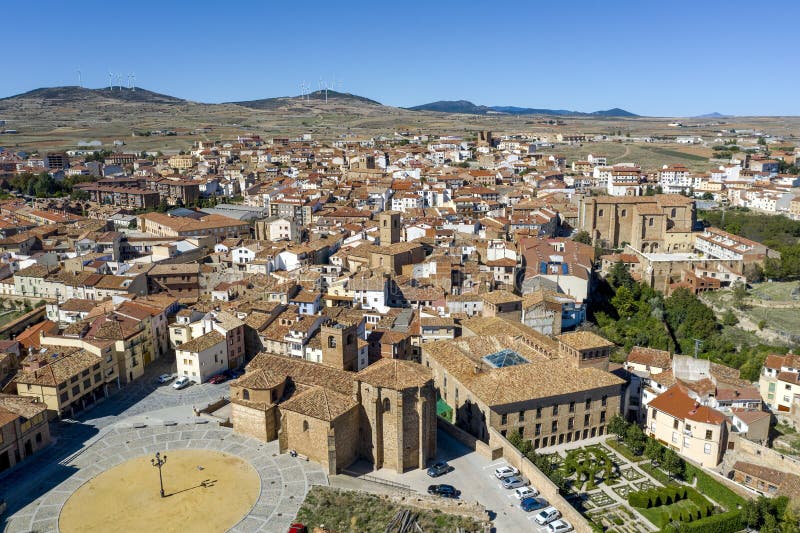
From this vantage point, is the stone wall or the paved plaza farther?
the stone wall

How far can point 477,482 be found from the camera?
31.2m

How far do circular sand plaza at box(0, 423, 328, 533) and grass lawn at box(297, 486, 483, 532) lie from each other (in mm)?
888

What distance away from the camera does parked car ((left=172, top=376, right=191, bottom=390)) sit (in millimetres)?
40394

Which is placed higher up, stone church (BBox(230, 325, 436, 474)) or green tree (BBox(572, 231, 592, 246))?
green tree (BBox(572, 231, 592, 246))

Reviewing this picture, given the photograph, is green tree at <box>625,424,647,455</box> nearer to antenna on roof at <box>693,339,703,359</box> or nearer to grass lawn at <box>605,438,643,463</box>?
grass lawn at <box>605,438,643,463</box>

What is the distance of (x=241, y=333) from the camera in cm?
4450

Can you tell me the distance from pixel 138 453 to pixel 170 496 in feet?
14.9

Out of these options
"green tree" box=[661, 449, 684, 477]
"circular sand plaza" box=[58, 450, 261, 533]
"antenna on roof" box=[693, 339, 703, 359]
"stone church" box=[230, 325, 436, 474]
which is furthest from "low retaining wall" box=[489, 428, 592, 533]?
"antenna on roof" box=[693, 339, 703, 359]

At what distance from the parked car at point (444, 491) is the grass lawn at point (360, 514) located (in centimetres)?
140


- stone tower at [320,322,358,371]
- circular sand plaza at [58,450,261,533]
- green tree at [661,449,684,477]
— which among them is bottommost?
green tree at [661,449,684,477]

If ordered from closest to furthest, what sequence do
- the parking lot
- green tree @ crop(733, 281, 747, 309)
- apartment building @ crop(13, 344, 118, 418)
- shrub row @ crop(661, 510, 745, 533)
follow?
1. the parking lot
2. shrub row @ crop(661, 510, 745, 533)
3. apartment building @ crop(13, 344, 118, 418)
4. green tree @ crop(733, 281, 747, 309)

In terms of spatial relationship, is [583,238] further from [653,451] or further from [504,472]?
[504,472]

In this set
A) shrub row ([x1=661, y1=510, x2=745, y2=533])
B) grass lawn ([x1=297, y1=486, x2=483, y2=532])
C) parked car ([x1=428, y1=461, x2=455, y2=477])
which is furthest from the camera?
parked car ([x1=428, y1=461, x2=455, y2=477])

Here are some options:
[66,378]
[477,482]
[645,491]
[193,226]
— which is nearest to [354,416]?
[477,482]
